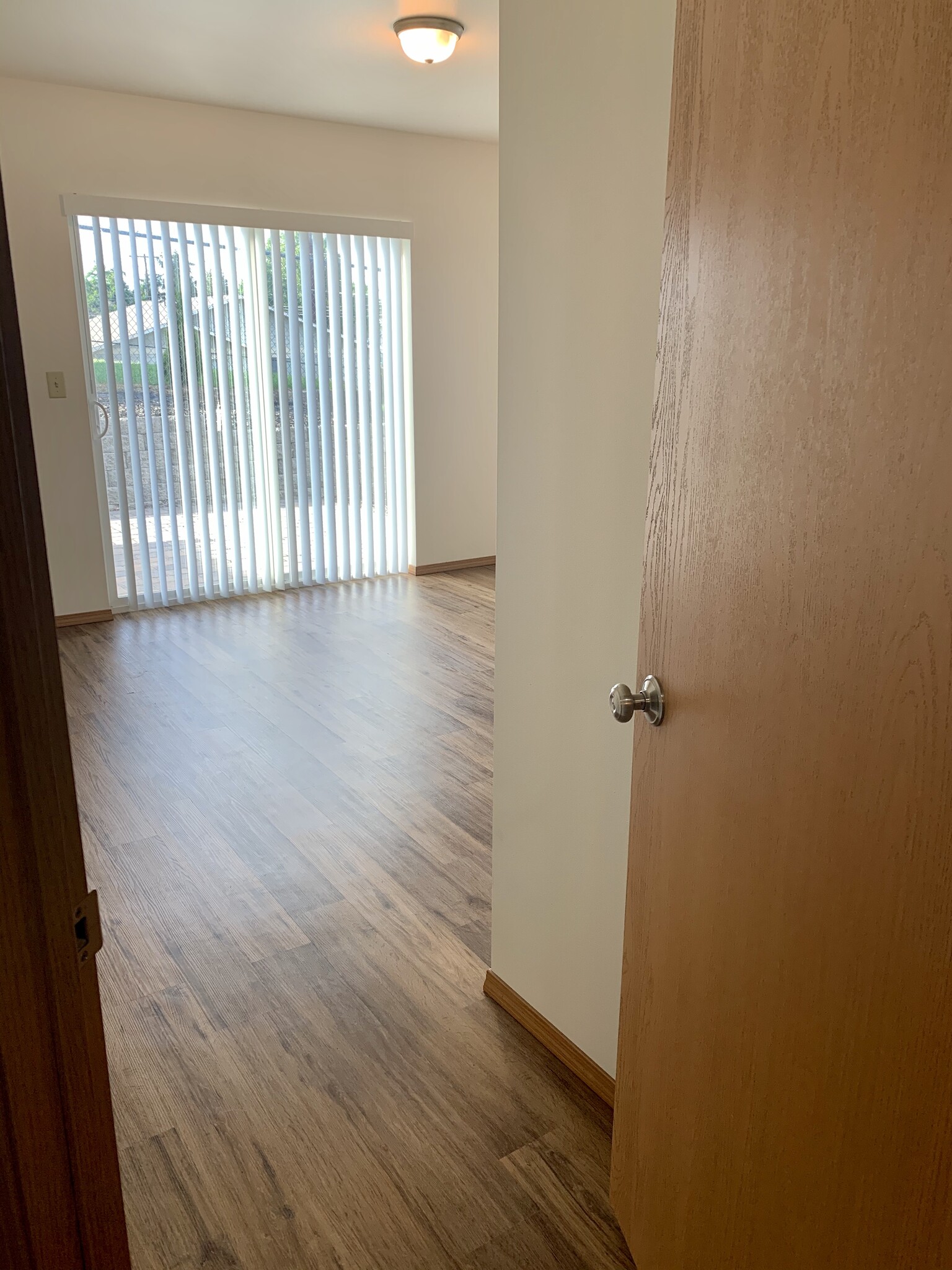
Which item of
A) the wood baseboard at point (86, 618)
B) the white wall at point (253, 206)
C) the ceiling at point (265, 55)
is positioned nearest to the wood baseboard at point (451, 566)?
the white wall at point (253, 206)

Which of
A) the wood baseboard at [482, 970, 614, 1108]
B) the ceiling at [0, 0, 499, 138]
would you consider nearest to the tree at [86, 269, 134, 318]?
the ceiling at [0, 0, 499, 138]

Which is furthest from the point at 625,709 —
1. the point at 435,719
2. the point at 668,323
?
the point at 435,719

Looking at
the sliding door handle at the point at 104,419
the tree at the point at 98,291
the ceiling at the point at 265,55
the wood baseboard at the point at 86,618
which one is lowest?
the wood baseboard at the point at 86,618

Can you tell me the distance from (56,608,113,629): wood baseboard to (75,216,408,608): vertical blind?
0.13m

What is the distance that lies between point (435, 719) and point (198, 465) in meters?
2.32

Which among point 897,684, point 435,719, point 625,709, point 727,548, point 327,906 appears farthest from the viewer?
point 435,719

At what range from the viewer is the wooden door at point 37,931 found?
2.02 ft

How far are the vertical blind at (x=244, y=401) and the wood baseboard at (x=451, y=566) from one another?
0.88ft

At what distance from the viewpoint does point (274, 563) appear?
5555 mm

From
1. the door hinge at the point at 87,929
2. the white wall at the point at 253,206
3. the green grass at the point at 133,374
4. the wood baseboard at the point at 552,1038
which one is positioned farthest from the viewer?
the green grass at the point at 133,374

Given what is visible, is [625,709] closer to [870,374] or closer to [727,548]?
[727,548]

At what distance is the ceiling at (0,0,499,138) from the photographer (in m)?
3.39

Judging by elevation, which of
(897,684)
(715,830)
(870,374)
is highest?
(870,374)

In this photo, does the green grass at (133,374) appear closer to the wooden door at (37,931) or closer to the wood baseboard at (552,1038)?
the wood baseboard at (552,1038)
